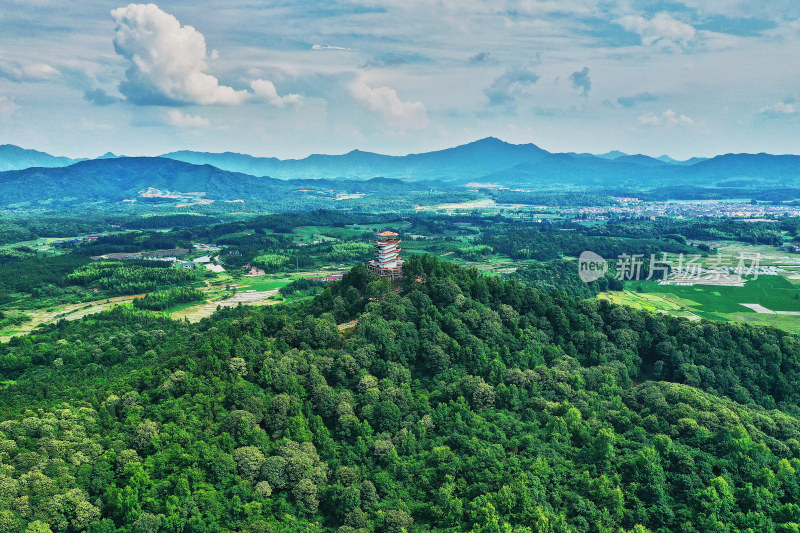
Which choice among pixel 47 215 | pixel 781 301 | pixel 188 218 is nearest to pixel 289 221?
pixel 188 218

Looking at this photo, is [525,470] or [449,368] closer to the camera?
[525,470]

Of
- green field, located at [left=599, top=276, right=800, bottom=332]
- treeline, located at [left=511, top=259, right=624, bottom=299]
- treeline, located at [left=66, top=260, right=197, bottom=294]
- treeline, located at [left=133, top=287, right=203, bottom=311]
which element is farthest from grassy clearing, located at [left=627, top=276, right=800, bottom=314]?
treeline, located at [left=66, top=260, right=197, bottom=294]

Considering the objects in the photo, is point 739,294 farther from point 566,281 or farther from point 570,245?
point 570,245

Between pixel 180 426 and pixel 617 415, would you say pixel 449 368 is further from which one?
pixel 180 426

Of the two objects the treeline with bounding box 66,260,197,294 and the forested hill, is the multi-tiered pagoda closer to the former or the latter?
the forested hill

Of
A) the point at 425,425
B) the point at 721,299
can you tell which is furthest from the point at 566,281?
the point at 425,425

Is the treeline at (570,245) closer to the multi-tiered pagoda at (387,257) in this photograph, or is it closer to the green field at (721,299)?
the green field at (721,299)
